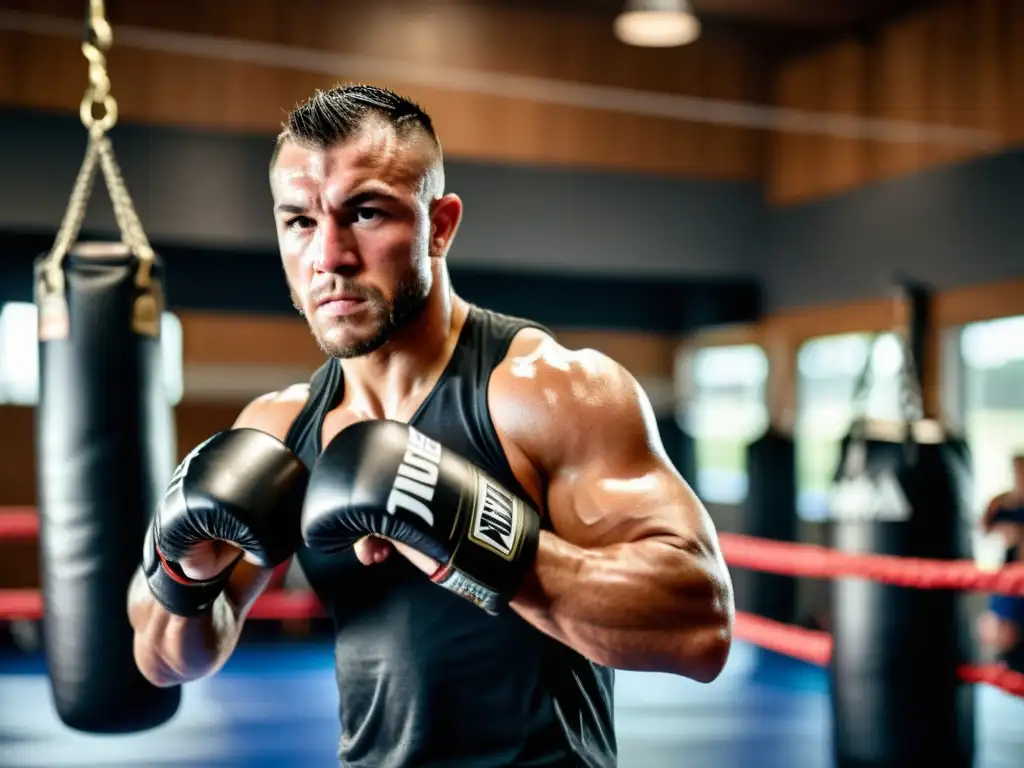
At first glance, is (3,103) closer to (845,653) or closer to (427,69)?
(427,69)

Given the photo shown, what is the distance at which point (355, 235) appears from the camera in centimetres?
135

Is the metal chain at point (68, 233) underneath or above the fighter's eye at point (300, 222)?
above

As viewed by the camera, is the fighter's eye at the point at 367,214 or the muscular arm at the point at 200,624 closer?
the fighter's eye at the point at 367,214

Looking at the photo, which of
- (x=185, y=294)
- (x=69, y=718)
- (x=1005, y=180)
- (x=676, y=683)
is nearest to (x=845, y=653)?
(x=676, y=683)

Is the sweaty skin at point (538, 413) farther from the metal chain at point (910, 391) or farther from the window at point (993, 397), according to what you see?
the window at point (993, 397)

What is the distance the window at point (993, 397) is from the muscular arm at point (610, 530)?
15.1 ft

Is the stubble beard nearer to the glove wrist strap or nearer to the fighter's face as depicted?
the fighter's face

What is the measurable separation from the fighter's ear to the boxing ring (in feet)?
6.11

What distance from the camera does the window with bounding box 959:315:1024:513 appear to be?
213 inches

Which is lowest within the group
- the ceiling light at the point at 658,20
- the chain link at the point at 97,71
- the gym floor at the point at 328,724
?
the gym floor at the point at 328,724

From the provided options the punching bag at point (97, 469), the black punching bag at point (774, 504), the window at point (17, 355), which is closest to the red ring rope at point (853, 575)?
the black punching bag at point (774, 504)

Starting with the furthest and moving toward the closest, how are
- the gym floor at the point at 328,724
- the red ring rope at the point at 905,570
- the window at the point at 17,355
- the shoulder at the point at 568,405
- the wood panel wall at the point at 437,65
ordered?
the window at the point at 17,355
the wood panel wall at the point at 437,65
the gym floor at the point at 328,724
the red ring rope at the point at 905,570
the shoulder at the point at 568,405

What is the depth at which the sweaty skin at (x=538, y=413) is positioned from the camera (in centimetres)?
123

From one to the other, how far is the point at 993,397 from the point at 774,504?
1.19 m
